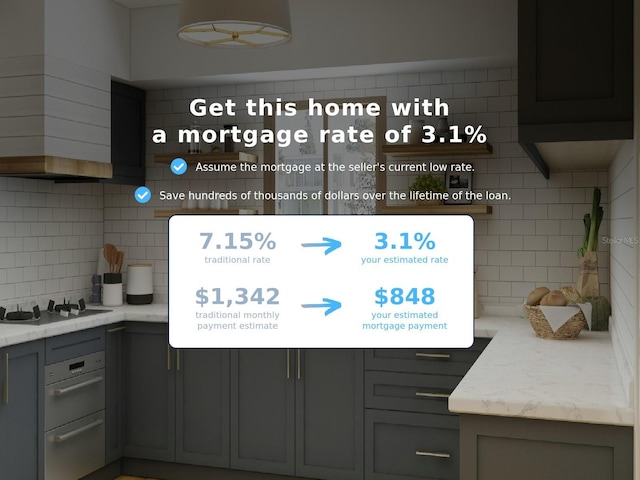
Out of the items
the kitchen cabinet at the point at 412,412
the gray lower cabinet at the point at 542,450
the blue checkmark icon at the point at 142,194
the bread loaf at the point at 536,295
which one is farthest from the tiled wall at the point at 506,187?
the gray lower cabinet at the point at 542,450

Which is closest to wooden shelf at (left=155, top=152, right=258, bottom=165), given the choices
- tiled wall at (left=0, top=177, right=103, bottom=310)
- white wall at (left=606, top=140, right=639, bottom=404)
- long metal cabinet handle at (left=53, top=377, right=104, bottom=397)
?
tiled wall at (left=0, top=177, right=103, bottom=310)

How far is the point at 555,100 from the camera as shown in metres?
2.12

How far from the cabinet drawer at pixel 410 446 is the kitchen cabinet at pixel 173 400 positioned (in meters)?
0.87

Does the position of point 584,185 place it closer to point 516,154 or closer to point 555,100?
point 516,154

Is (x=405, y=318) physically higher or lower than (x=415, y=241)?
lower

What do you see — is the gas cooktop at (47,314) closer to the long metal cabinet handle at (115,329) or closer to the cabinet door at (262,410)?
the long metal cabinet handle at (115,329)

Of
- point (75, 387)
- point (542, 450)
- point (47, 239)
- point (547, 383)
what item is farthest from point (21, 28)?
point (542, 450)

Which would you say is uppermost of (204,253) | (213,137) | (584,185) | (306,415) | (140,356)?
(213,137)

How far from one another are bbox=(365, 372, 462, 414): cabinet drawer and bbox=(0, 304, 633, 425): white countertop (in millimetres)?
351

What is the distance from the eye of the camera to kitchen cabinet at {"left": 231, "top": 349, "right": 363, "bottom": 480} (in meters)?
4.16

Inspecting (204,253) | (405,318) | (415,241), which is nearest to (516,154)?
(415,241)

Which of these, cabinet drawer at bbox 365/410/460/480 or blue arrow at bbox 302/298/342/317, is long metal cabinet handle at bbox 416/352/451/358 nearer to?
cabinet drawer at bbox 365/410/460/480

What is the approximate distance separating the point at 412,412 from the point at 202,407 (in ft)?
4.04

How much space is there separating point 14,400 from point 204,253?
1.29 meters
